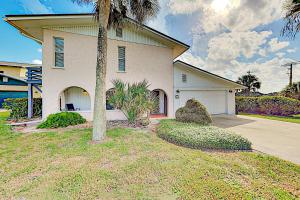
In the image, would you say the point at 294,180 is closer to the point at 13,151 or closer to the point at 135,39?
the point at 13,151

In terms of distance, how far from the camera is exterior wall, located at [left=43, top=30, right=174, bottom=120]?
34.0ft

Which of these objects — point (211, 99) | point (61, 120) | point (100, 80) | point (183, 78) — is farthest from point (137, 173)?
point (211, 99)

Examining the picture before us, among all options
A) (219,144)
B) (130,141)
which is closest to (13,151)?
(130,141)

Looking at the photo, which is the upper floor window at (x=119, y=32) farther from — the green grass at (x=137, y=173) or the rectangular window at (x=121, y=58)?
the green grass at (x=137, y=173)

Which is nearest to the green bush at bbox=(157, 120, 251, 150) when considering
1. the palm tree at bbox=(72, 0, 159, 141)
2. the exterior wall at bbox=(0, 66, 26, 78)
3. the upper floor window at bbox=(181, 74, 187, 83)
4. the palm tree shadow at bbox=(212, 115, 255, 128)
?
the palm tree at bbox=(72, 0, 159, 141)

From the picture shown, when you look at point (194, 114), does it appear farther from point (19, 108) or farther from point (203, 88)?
point (19, 108)

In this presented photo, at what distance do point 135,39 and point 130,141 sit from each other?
921cm

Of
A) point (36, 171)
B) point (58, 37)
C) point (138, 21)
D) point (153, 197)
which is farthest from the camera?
point (58, 37)

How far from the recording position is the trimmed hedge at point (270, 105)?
16641 millimetres

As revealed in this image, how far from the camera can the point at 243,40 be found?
15125 mm

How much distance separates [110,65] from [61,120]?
17.3 feet

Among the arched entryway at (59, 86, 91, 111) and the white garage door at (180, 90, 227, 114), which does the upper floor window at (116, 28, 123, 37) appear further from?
the white garage door at (180, 90, 227, 114)

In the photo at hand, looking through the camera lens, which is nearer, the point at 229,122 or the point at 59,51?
the point at 59,51

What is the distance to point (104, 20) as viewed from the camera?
265 inches
